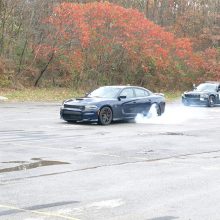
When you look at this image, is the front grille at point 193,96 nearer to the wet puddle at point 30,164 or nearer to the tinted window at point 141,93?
the tinted window at point 141,93

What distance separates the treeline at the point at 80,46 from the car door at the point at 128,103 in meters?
18.2

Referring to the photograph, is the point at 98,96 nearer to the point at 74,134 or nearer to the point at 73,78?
the point at 74,134

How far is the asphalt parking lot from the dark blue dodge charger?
1.43 meters

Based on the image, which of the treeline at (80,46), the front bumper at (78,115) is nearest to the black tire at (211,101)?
the treeline at (80,46)

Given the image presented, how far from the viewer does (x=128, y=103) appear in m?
21.4

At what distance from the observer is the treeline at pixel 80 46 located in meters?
40.5

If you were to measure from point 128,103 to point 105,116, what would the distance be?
1.36m

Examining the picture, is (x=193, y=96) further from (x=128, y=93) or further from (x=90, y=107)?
(x=90, y=107)

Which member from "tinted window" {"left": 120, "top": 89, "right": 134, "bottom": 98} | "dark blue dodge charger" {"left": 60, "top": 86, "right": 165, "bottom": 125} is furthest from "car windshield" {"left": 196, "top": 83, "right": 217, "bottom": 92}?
"tinted window" {"left": 120, "top": 89, "right": 134, "bottom": 98}

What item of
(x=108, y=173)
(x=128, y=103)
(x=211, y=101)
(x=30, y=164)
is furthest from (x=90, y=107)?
(x=211, y=101)

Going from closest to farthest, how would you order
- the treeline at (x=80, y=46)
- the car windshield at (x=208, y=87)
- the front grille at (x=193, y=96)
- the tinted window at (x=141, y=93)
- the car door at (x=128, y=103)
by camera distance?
the car door at (x=128, y=103)
the tinted window at (x=141, y=93)
the front grille at (x=193, y=96)
the car windshield at (x=208, y=87)
the treeline at (x=80, y=46)

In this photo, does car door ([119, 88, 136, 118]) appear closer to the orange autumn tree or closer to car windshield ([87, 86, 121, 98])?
car windshield ([87, 86, 121, 98])

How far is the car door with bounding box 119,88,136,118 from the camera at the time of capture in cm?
2114

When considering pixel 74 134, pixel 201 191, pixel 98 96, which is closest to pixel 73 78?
pixel 98 96
